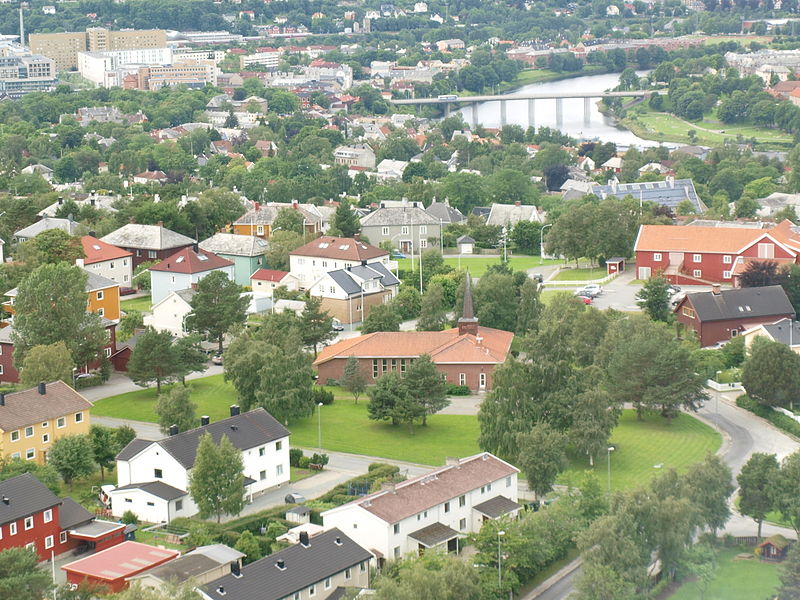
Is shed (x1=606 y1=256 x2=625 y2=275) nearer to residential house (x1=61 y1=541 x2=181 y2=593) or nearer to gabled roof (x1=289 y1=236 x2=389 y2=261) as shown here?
gabled roof (x1=289 y1=236 x2=389 y2=261)

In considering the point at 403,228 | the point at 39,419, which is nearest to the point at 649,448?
the point at 39,419

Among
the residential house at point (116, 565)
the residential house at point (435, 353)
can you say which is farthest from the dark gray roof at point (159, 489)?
the residential house at point (435, 353)

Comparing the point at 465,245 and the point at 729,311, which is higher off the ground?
the point at 465,245

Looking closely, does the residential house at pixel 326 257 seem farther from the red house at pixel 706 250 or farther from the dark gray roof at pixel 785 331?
the dark gray roof at pixel 785 331

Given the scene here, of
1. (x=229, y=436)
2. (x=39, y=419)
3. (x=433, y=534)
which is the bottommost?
(x=433, y=534)

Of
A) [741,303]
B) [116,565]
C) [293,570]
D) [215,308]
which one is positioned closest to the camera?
[293,570]

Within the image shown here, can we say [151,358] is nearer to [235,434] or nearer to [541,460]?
[235,434]

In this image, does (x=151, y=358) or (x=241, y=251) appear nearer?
(x=151, y=358)

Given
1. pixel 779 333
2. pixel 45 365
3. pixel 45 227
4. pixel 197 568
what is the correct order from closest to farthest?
1. pixel 197 568
2. pixel 45 365
3. pixel 779 333
4. pixel 45 227
